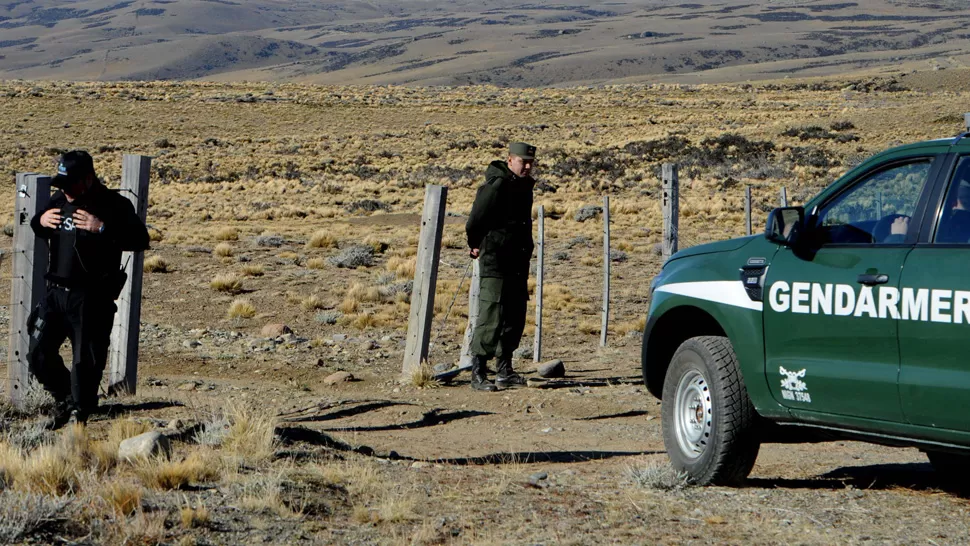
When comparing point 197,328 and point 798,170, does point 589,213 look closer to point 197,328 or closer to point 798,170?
point 798,170

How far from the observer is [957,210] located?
15.0 ft

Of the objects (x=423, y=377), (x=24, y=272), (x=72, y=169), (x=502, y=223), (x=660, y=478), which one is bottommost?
(x=423, y=377)

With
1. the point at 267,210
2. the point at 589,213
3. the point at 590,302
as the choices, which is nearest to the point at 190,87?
the point at 267,210

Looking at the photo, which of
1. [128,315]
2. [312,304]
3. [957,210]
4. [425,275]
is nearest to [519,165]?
[425,275]

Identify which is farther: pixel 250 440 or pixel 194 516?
pixel 250 440

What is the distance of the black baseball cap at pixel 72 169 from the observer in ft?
20.8

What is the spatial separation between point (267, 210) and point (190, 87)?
177 ft

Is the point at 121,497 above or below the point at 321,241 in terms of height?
above

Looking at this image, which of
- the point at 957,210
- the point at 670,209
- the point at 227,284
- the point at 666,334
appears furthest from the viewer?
the point at 227,284

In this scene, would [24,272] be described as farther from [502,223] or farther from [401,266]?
[401,266]

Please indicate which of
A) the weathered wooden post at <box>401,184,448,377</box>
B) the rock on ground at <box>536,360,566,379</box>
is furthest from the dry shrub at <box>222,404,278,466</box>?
the rock on ground at <box>536,360,566,379</box>

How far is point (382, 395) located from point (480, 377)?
84cm

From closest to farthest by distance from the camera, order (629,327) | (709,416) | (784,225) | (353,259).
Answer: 1. (784,225)
2. (709,416)
3. (629,327)
4. (353,259)

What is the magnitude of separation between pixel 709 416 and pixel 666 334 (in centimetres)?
75
